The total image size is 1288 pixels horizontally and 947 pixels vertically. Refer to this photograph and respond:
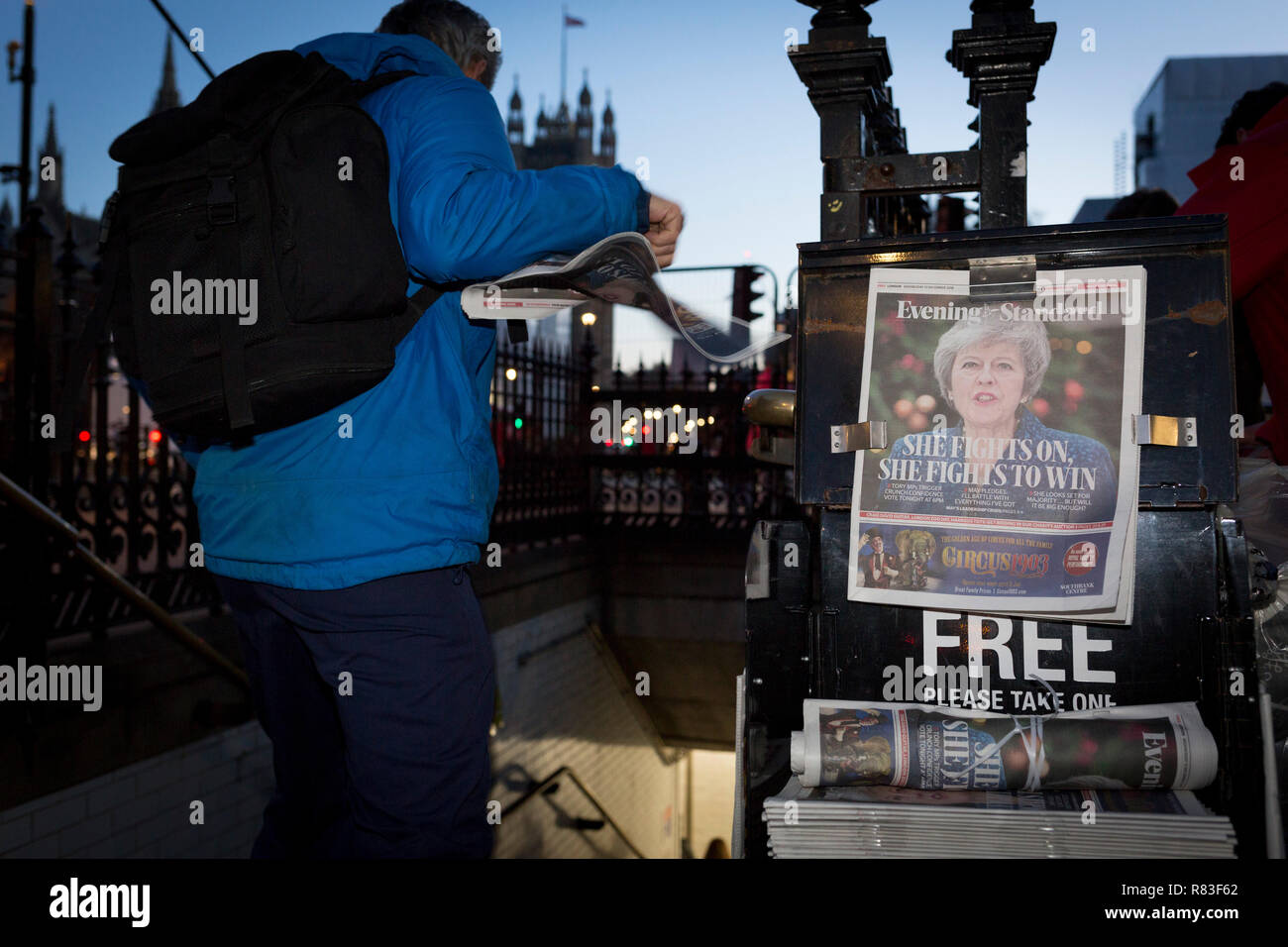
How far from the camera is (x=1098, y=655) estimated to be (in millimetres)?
1432

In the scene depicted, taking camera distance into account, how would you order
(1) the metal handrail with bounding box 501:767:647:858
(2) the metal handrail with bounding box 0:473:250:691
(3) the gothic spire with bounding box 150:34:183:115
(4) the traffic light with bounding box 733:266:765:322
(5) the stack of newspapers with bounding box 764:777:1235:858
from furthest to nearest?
(3) the gothic spire with bounding box 150:34:183:115 < (4) the traffic light with bounding box 733:266:765:322 < (1) the metal handrail with bounding box 501:767:647:858 < (2) the metal handrail with bounding box 0:473:250:691 < (5) the stack of newspapers with bounding box 764:777:1235:858

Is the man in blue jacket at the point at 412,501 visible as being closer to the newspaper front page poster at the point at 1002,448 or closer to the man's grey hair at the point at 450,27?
the man's grey hair at the point at 450,27

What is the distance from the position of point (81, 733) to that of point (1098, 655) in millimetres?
3554

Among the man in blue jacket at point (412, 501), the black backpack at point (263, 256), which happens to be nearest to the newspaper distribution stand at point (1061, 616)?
the man in blue jacket at point (412, 501)

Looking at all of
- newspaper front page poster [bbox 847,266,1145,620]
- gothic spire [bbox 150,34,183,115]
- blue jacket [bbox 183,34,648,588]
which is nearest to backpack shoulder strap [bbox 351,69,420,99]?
blue jacket [bbox 183,34,648,588]

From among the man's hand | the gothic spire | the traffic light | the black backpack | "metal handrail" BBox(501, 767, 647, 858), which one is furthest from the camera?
the gothic spire

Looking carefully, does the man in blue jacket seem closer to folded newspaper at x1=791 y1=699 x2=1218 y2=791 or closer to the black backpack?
the black backpack

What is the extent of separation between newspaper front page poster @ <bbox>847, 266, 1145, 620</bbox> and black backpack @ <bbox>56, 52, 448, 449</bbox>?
874mm

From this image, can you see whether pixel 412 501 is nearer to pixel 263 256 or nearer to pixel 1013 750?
pixel 263 256

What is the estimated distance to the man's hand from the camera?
1644 millimetres

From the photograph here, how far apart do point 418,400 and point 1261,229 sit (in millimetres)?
1879

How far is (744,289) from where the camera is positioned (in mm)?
10930
